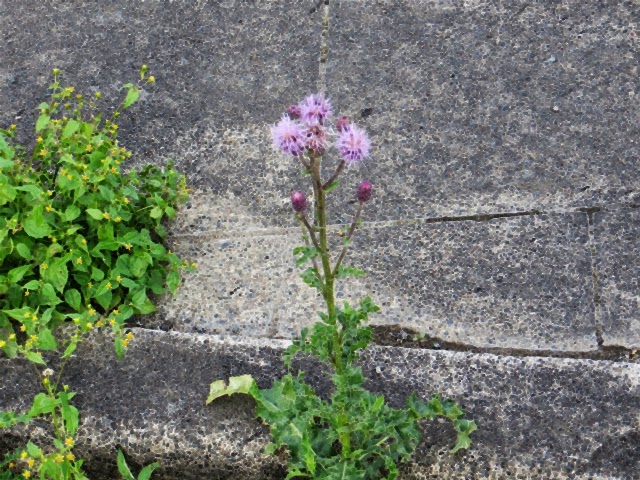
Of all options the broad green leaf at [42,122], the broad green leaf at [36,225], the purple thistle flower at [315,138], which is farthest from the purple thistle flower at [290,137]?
the broad green leaf at [42,122]

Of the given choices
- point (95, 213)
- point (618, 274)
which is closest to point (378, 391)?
point (618, 274)

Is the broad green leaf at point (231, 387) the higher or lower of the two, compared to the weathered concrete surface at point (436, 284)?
lower

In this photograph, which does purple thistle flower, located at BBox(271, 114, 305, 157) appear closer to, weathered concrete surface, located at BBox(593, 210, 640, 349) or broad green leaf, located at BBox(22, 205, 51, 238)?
broad green leaf, located at BBox(22, 205, 51, 238)

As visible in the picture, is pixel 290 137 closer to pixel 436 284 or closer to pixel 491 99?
pixel 436 284

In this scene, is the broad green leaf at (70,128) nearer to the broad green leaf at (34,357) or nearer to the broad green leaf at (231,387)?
the broad green leaf at (34,357)

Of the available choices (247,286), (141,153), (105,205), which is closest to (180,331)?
(247,286)
